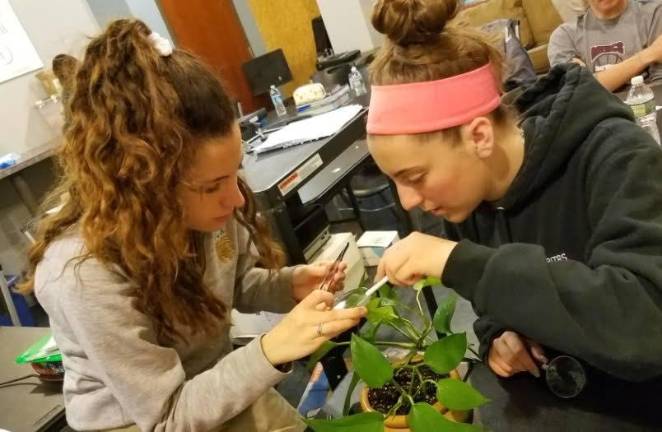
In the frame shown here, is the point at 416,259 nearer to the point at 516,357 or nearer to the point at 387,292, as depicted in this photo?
the point at 387,292

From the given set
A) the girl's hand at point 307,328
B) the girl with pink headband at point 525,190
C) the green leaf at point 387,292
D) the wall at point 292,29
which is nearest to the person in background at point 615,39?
the girl with pink headband at point 525,190

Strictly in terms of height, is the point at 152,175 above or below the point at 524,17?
above

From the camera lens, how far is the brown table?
122 cm

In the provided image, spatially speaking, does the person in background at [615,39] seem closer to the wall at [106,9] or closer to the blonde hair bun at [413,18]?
the blonde hair bun at [413,18]

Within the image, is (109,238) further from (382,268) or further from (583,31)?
(583,31)

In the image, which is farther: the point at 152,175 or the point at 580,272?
the point at 152,175

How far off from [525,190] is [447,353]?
0.37m

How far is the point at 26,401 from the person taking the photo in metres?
1.33

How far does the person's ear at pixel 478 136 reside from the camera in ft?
2.82

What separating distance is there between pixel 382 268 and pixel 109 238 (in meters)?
0.48

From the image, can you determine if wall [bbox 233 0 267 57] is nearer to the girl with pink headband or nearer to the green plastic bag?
the green plastic bag

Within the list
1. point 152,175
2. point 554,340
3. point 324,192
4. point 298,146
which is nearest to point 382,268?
point 554,340

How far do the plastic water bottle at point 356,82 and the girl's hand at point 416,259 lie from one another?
2003mm

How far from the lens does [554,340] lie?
2.34ft
